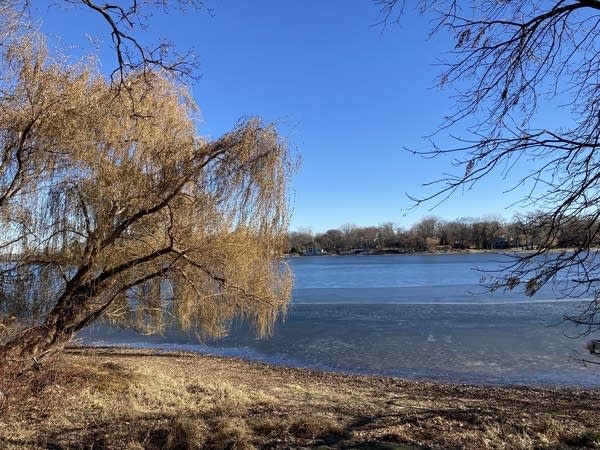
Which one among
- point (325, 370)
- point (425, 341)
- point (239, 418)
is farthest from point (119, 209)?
point (425, 341)

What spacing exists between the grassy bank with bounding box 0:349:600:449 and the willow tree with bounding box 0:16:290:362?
3.94 ft

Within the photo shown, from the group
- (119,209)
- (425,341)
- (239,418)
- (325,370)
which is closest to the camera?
(239,418)

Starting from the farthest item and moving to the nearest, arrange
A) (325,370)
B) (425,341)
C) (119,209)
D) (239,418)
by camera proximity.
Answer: (425,341) → (325,370) → (119,209) → (239,418)

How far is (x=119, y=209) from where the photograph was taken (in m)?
11.0

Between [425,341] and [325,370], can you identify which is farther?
[425,341]

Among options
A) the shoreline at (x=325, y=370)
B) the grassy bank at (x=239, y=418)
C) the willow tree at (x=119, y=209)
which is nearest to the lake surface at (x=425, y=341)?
the shoreline at (x=325, y=370)

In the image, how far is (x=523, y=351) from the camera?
19.1 m

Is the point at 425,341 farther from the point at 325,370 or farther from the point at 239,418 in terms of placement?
the point at 239,418

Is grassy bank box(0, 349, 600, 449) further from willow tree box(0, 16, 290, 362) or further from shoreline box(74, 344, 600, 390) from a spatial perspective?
shoreline box(74, 344, 600, 390)

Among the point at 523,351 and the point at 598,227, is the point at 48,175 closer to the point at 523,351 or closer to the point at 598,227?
the point at 598,227

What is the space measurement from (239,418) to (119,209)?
19.0 ft

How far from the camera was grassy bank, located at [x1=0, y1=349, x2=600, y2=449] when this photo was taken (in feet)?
19.8

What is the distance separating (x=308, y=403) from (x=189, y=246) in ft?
14.9

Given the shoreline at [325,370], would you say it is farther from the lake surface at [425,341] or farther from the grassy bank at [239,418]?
the grassy bank at [239,418]
